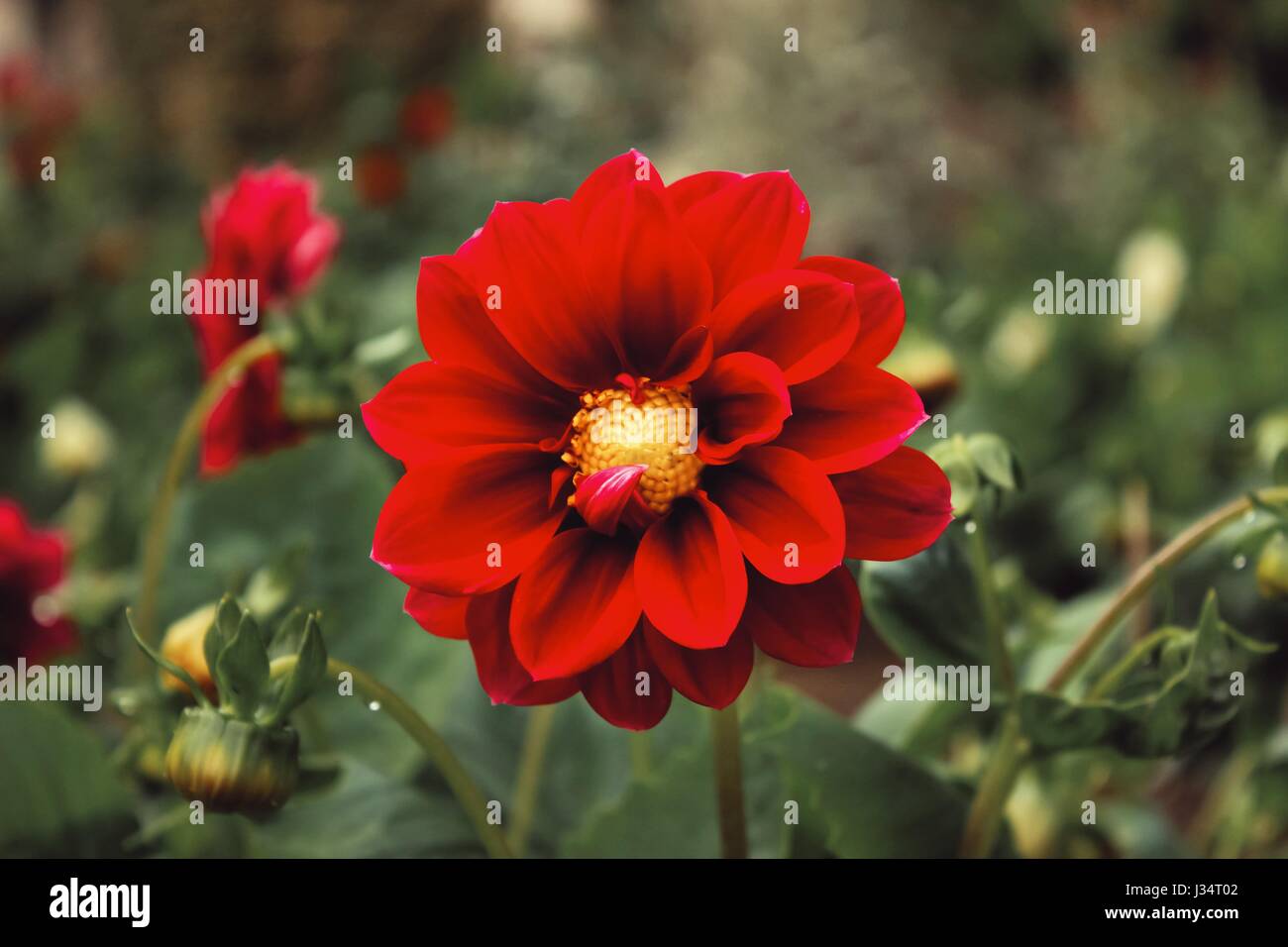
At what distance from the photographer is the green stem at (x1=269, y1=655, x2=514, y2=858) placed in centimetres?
34

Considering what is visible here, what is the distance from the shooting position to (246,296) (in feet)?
1.67

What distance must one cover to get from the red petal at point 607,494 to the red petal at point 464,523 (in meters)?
0.02

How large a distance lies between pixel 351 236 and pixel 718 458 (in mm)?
1140

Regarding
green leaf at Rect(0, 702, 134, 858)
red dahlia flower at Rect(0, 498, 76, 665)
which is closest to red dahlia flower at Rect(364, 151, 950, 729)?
green leaf at Rect(0, 702, 134, 858)

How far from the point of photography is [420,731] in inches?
14.0

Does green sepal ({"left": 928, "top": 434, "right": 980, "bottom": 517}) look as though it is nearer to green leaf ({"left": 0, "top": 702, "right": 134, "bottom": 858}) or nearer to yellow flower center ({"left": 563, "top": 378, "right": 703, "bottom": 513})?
yellow flower center ({"left": 563, "top": 378, "right": 703, "bottom": 513})

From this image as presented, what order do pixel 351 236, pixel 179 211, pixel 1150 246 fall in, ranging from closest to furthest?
pixel 1150 246
pixel 351 236
pixel 179 211

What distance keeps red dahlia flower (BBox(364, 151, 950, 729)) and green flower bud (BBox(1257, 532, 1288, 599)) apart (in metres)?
0.14
